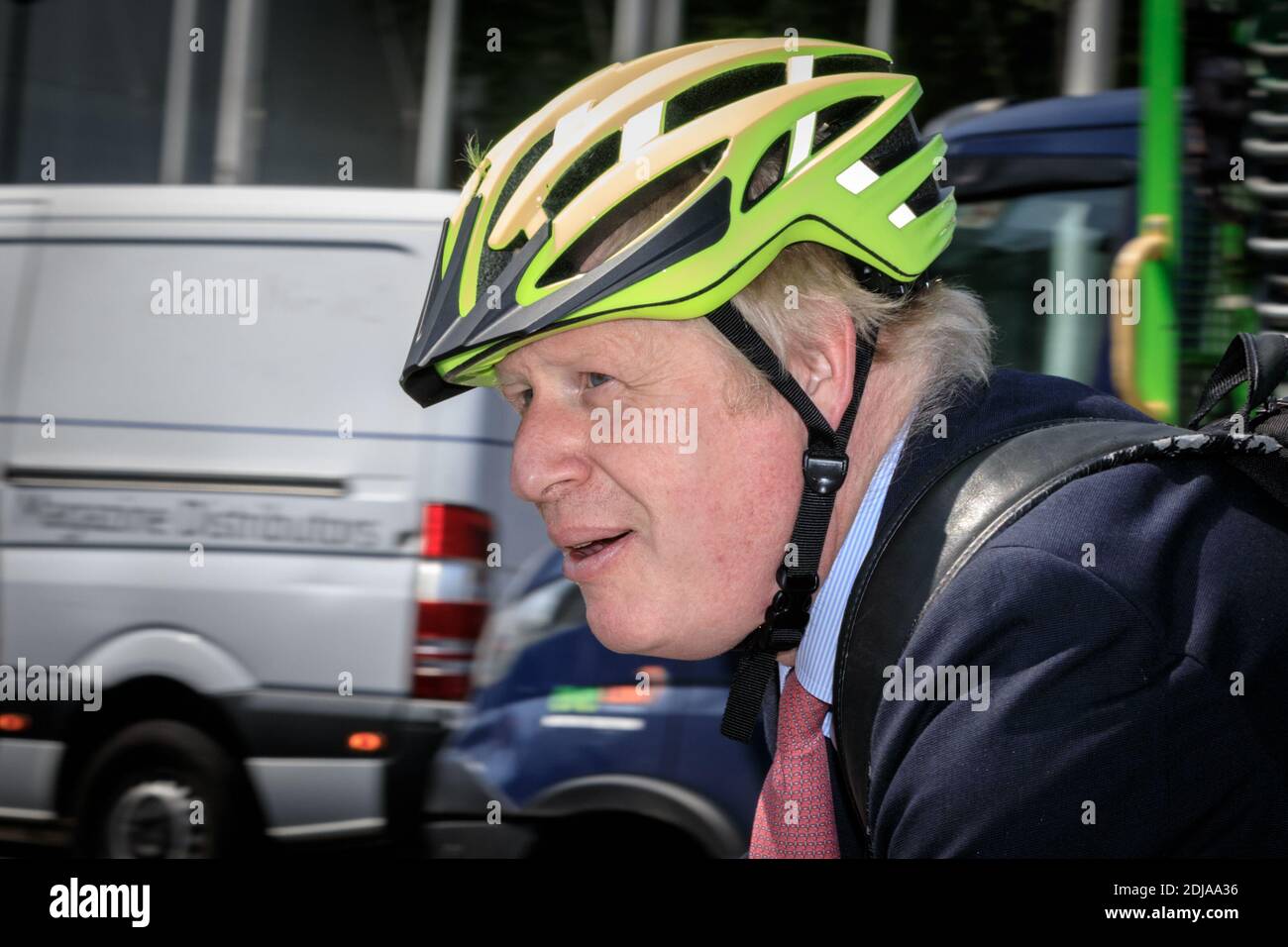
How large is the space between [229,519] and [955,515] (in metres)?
3.69

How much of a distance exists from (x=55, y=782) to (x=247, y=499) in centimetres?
118

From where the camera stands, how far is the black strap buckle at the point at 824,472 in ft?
5.39

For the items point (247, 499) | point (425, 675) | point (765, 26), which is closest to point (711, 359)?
point (425, 675)

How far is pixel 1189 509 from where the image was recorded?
1.37 metres

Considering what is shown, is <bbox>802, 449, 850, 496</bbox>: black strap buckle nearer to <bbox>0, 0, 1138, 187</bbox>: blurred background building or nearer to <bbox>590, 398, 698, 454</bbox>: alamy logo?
<bbox>590, 398, 698, 454</bbox>: alamy logo

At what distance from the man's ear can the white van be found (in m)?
2.94

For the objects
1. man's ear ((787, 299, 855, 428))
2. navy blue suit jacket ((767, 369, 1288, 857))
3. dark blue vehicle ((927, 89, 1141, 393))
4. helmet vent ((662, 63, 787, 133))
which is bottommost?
navy blue suit jacket ((767, 369, 1288, 857))

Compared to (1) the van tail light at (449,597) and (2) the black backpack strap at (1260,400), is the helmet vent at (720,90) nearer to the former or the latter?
(2) the black backpack strap at (1260,400)

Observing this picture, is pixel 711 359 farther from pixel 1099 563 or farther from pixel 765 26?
pixel 765 26

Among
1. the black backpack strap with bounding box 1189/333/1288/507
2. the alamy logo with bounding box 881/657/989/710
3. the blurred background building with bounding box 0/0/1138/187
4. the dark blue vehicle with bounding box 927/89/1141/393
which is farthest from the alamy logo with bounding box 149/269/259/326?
the blurred background building with bounding box 0/0/1138/187

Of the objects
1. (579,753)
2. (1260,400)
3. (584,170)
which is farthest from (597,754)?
(1260,400)

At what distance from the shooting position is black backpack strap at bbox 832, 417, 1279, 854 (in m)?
1.37
